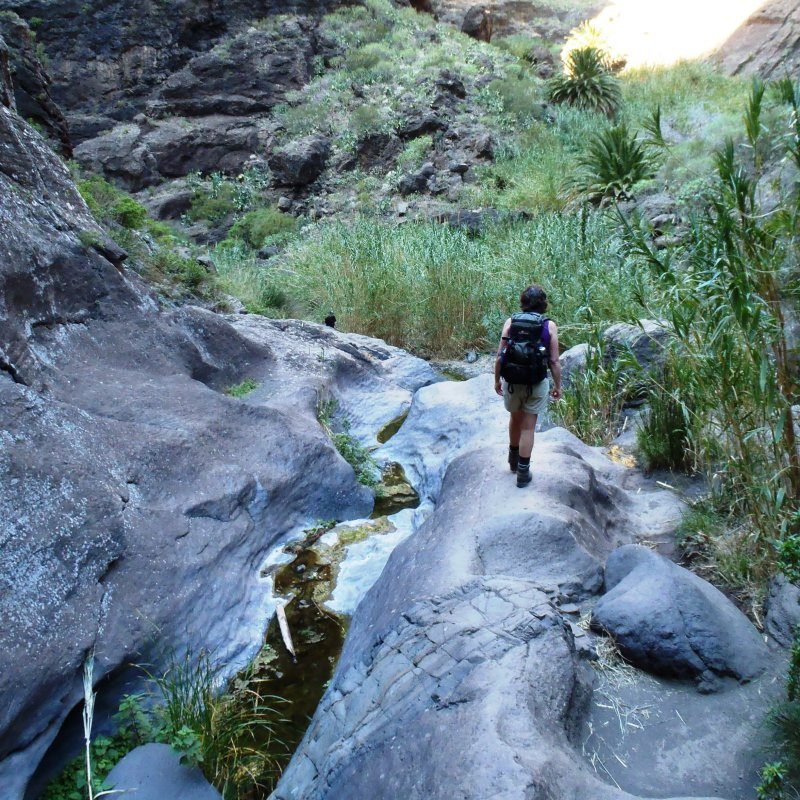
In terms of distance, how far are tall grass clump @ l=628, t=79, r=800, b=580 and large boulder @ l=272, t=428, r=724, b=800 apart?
Result: 0.83m

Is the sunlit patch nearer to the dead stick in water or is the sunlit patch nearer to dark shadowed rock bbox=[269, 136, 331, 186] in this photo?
dark shadowed rock bbox=[269, 136, 331, 186]

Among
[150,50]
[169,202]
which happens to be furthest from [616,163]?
[150,50]

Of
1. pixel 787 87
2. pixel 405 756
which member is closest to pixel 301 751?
pixel 405 756

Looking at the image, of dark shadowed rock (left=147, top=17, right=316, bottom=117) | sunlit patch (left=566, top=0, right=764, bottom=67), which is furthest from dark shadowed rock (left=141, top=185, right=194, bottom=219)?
sunlit patch (left=566, top=0, right=764, bottom=67)

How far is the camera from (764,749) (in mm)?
2141

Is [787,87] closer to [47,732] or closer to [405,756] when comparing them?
[405,756]

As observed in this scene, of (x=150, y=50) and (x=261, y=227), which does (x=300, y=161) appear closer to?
(x=261, y=227)

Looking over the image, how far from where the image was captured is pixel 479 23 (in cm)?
2303

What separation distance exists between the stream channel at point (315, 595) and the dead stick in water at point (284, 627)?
0.01 m

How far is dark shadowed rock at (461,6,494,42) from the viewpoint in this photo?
2297 cm

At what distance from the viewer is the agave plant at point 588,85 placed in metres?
16.9

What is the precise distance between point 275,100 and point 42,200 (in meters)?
16.3

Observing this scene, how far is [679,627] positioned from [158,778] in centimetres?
217

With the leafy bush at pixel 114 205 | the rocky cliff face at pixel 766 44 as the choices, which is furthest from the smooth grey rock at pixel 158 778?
the rocky cliff face at pixel 766 44
